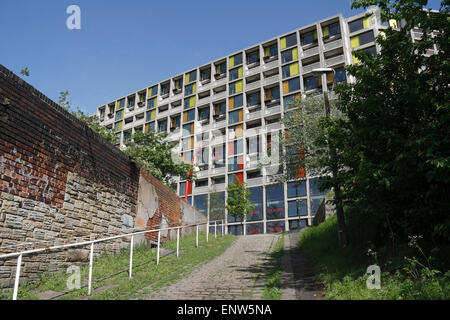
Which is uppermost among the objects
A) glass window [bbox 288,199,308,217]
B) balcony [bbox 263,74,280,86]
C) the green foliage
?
balcony [bbox 263,74,280,86]

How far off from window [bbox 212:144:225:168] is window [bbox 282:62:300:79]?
40.6 feet

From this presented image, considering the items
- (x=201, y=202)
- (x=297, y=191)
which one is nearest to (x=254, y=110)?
(x=297, y=191)

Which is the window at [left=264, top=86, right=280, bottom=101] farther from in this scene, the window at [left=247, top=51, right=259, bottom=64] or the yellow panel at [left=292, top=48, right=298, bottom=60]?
the window at [left=247, top=51, right=259, bottom=64]

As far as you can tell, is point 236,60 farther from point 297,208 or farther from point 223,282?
point 223,282

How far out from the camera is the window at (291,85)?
40.4m

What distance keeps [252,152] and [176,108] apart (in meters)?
16.1

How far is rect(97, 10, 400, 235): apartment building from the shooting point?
1468 inches

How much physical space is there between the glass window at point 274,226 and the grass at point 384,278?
1105 inches

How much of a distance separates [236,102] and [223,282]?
3921 centimetres

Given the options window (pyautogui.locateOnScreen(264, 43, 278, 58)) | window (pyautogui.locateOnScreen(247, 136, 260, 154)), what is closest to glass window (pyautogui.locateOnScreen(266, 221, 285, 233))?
window (pyautogui.locateOnScreen(247, 136, 260, 154))

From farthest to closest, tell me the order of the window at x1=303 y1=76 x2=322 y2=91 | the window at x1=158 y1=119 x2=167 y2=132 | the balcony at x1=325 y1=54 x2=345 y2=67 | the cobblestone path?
the window at x1=158 y1=119 x2=167 y2=132, the window at x1=303 y1=76 x2=322 y2=91, the balcony at x1=325 y1=54 x2=345 y2=67, the cobblestone path
